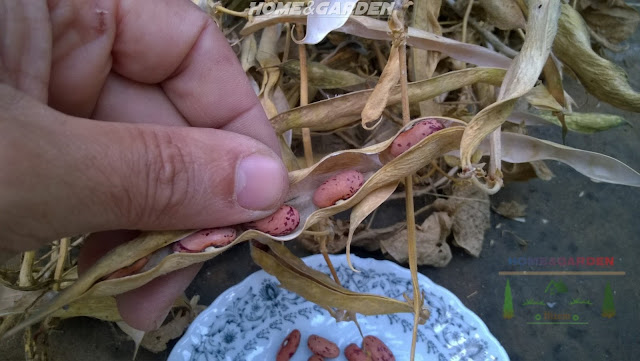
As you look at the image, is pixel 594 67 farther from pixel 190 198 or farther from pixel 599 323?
pixel 190 198

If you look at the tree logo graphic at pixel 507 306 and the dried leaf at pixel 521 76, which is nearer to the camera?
the dried leaf at pixel 521 76

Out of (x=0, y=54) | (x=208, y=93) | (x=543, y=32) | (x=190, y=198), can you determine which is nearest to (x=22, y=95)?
(x=0, y=54)

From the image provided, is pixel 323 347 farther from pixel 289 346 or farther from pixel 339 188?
pixel 339 188

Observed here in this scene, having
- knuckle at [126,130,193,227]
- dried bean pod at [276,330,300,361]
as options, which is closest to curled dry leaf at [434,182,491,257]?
dried bean pod at [276,330,300,361]

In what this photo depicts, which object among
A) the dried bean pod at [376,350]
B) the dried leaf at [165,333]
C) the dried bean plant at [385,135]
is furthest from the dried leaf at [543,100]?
the dried leaf at [165,333]

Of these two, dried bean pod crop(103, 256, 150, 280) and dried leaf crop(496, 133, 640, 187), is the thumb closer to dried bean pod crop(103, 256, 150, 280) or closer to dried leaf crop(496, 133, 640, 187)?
dried bean pod crop(103, 256, 150, 280)

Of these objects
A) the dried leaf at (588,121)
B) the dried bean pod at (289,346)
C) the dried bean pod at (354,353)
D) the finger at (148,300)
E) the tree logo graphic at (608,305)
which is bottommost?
the tree logo graphic at (608,305)

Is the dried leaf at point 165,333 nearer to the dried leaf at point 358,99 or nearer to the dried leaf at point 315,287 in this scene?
the dried leaf at point 315,287
